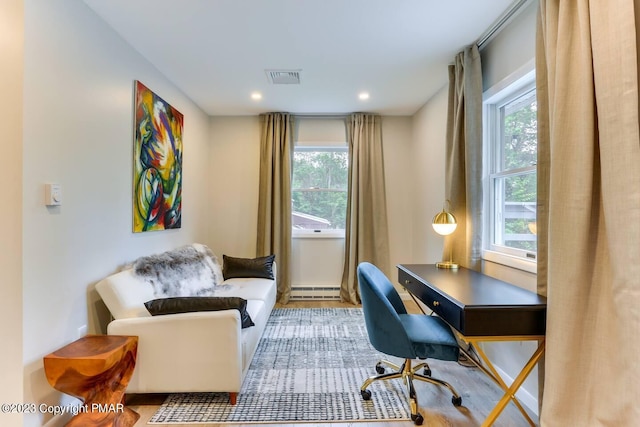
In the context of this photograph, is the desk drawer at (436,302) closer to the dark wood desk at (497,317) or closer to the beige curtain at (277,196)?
the dark wood desk at (497,317)

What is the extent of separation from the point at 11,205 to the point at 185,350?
119 cm

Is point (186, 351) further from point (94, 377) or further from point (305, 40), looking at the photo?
point (305, 40)

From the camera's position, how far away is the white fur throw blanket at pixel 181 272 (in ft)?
7.62

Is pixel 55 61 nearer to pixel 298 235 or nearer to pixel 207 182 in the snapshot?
pixel 207 182

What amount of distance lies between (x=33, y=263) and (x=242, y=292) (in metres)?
1.61

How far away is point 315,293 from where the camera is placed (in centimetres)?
418

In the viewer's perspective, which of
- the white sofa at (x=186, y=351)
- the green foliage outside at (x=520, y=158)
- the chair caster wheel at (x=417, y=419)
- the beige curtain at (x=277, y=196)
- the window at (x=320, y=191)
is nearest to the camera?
the chair caster wheel at (x=417, y=419)

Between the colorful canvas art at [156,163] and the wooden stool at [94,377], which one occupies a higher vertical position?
the colorful canvas art at [156,163]

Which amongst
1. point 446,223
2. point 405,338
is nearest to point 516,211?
point 446,223

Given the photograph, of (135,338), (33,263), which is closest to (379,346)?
(135,338)

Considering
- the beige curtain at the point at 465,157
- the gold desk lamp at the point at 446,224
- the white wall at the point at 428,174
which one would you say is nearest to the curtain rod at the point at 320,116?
the white wall at the point at 428,174

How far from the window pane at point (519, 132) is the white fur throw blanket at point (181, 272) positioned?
9.14 feet

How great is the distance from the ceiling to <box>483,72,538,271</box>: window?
587mm

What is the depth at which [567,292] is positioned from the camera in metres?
1.32
